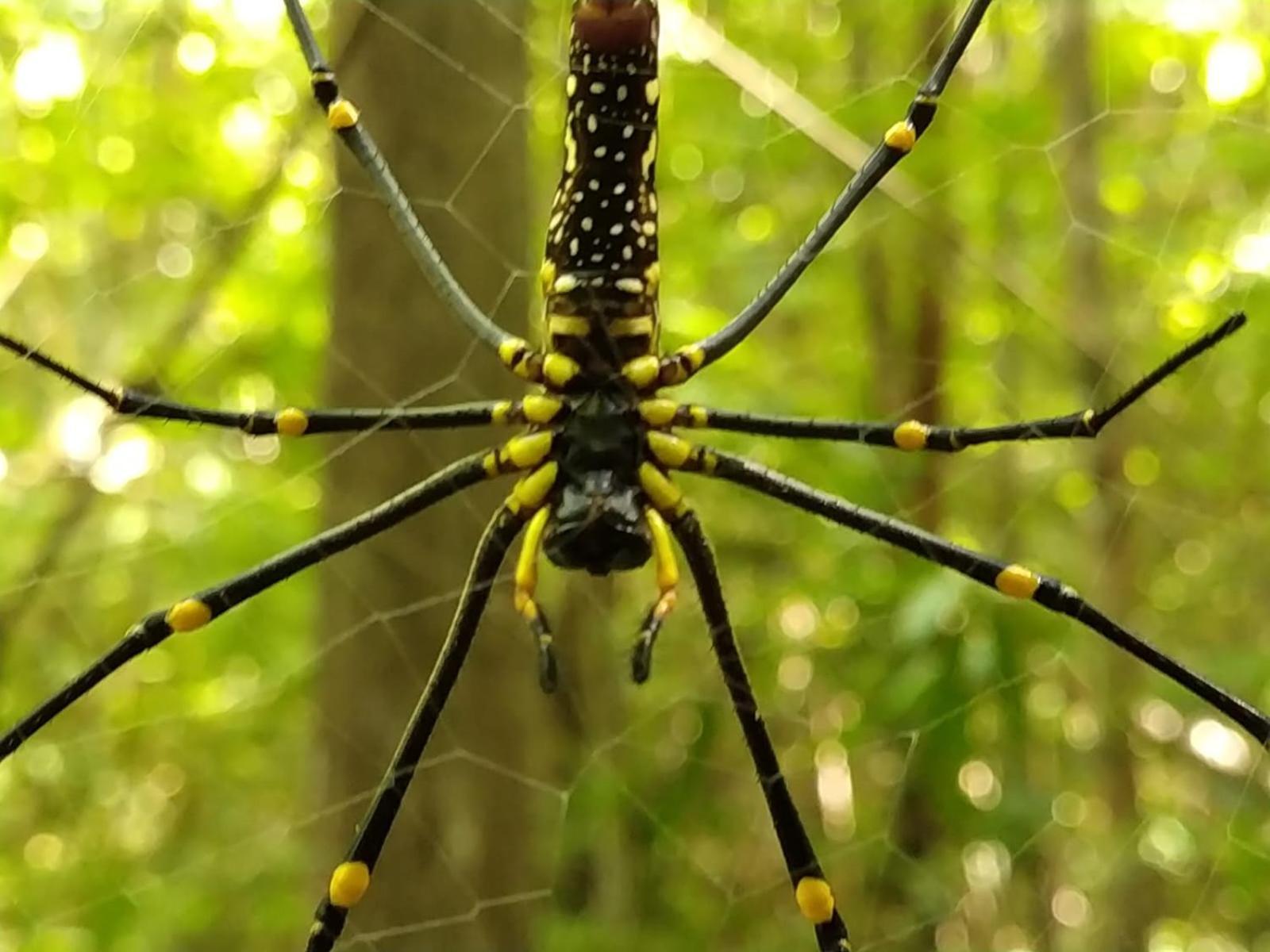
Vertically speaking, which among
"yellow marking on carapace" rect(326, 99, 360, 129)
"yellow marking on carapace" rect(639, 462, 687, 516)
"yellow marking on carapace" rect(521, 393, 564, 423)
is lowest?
"yellow marking on carapace" rect(639, 462, 687, 516)

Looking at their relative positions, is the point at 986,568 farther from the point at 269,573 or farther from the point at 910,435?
the point at 269,573

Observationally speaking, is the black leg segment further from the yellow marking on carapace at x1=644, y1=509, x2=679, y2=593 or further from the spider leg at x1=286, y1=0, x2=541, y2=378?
the spider leg at x1=286, y1=0, x2=541, y2=378

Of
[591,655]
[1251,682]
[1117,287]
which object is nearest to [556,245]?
[1251,682]

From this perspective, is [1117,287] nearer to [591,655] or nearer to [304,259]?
[591,655]

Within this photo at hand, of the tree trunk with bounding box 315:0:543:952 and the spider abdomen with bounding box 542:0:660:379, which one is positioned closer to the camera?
the spider abdomen with bounding box 542:0:660:379

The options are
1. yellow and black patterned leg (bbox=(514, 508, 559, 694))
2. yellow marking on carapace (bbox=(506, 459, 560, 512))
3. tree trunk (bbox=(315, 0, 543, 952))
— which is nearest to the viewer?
yellow and black patterned leg (bbox=(514, 508, 559, 694))

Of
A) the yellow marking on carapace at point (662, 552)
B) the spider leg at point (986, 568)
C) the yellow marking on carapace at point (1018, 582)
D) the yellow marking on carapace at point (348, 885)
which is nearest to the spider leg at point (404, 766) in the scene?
the yellow marking on carapace at point (348, 885)

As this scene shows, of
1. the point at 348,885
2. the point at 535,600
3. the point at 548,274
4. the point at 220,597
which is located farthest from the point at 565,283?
the point at 348,885

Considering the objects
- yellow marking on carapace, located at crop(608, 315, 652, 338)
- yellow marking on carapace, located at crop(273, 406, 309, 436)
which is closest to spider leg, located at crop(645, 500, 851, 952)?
yellow marking on carapace, located at crop(608, 315, 652, 338)

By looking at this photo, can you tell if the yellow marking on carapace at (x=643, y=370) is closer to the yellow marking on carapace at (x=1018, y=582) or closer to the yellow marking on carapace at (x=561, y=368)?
the yellow marking on carapace at (x=561, y=368)
